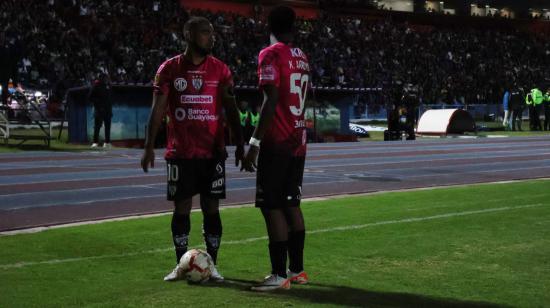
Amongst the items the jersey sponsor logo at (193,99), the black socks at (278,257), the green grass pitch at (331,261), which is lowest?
the green grass pitch at (331,261)

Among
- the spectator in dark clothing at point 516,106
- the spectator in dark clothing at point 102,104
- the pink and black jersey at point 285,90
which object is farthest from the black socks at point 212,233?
the spectator in dark clothing at point 516,106

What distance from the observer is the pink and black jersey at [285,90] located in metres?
5.23

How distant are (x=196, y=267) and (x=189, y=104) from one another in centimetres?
120

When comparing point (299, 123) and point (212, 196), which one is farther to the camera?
point (212, 196)

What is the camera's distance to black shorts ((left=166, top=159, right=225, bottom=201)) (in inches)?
222

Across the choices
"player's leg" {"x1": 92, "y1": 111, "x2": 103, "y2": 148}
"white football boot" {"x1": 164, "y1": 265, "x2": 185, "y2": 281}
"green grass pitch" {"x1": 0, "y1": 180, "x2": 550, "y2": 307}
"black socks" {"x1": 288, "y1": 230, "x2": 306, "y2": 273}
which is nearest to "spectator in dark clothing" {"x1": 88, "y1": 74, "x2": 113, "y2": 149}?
"player's leg" {"x1": 92, "y1": 111, "x2": 103, "y2": 148}

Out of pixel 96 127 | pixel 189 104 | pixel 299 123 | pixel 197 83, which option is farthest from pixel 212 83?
pixel 96 127

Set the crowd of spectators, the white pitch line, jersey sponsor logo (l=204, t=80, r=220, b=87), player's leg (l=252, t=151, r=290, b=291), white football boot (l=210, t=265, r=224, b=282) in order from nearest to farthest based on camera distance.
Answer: player's leg (l=252, t=151, r=290, b=291) → white football boot (l=210, t=265, r=224, b=282) → jersey sponsor logo (l=204, t=80, r=220, b=87) → the white pitch line → the crowd of spectators

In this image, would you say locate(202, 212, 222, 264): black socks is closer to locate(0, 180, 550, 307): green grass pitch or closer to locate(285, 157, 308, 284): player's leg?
locate(0, 180, 550, 307): green grass pitch

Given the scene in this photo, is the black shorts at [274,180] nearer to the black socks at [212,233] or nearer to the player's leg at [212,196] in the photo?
the player's leg at [212,196]

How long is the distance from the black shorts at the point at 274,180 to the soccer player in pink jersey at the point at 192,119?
1.01 ft

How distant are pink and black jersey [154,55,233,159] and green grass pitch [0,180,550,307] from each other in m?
1.00

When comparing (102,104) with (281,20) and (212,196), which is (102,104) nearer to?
(212,196)

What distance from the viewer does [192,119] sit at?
5633 millimetres
